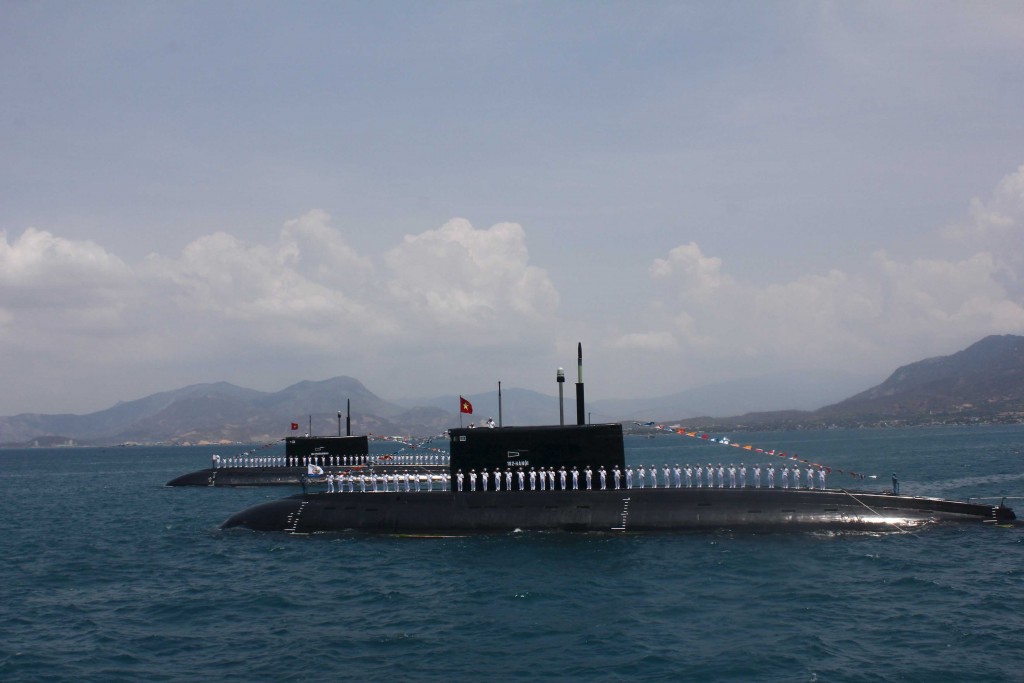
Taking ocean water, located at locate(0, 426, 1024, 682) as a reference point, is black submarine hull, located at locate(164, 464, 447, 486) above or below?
above

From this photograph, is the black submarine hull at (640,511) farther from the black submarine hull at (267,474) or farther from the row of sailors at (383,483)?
the black submarine hull at (267,474)

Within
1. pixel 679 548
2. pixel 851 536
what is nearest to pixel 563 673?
pixel 679 548

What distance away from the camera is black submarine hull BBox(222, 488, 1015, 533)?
27188mm

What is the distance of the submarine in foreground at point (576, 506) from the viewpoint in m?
27.3

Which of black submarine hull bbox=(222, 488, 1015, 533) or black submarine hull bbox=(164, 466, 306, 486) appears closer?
black submarine hull bbox=(222, 488, 1015, 533)

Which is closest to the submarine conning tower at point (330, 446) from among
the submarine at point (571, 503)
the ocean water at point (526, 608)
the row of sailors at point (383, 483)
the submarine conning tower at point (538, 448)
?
the row of sailors at point (383, 483)

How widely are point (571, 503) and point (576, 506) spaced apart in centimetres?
22

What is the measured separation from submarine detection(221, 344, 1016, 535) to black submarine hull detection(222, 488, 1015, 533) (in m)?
0.03

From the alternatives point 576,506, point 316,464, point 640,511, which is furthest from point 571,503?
point 316,464

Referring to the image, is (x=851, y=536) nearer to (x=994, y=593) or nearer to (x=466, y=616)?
(x=994, y=593)

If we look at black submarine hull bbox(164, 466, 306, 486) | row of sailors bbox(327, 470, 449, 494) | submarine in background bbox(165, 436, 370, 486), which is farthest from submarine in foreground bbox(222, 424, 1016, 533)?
black submarine hull bbox(164, 466, 306, 486)

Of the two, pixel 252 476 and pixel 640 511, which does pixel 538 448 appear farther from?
pixel 252 476

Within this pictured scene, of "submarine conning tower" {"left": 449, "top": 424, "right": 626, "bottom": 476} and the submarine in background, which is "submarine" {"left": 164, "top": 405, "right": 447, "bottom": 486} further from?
"submarine conning tower" {"left": 449, "top": 424, "right": 626, "bottom": 476}

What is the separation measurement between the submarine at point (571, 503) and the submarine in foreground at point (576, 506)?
0.03 meters
